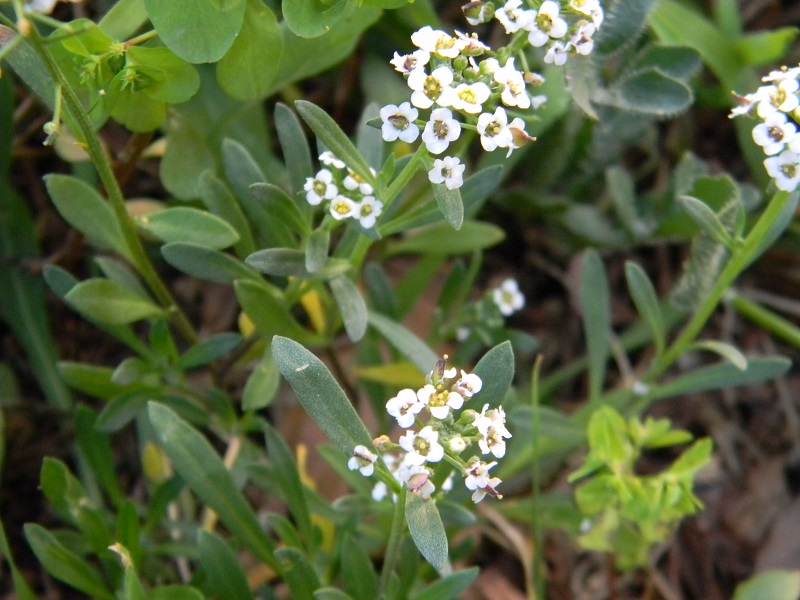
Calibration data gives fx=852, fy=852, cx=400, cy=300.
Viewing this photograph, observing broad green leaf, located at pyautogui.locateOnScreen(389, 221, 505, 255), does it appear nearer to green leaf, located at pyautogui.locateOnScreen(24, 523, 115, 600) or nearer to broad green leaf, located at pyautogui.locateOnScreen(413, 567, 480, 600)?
broad green leaf, located at pyautogui.locateOnScreen(413, 567, 480, 600)

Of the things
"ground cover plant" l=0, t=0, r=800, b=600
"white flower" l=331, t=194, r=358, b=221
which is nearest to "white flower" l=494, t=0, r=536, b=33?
"ground cover plant" l=0, t=0, r=800, b=600

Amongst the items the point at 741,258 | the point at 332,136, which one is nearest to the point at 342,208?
the point at 332,136

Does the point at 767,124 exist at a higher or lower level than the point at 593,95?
higher

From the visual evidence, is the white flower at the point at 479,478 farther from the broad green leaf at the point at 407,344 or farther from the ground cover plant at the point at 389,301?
the broad green leaf at the point at 407,344

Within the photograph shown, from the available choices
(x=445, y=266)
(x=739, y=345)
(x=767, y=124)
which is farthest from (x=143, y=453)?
(x=739, y=345)

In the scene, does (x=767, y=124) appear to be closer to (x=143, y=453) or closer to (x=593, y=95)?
(x=593, y=95)

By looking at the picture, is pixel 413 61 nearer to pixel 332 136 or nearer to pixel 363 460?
pixel 332 136
